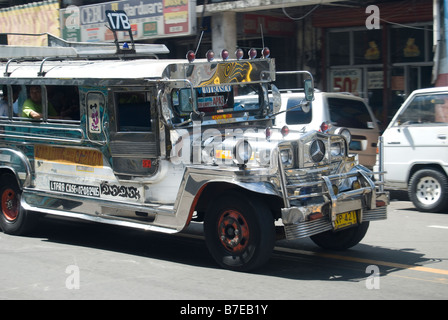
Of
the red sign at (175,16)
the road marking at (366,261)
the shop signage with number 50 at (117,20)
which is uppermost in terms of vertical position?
the red sign at (175,16)

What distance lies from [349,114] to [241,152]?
6.35 meters

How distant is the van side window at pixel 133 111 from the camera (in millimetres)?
7172

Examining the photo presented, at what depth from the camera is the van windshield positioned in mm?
11836

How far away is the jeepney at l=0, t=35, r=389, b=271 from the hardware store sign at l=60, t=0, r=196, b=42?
8.49m

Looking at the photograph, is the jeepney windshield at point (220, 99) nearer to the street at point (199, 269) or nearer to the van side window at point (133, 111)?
the van side window at point (133, 111)

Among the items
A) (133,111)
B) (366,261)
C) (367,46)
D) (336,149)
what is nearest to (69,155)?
(133,111)

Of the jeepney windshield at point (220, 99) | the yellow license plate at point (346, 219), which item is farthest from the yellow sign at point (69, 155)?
the yellow license plate at point (346, 219)

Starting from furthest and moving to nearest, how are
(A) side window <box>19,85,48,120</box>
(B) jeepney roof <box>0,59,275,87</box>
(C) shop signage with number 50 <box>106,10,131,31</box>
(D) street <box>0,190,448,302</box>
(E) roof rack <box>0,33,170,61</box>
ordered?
1. (E) roof rack <box>0,33,170,61</box>
2. (C) shop signage with number 50 <box>106,10,131,31</box>
3. (A) side window <box>19,85,48,120</box>
4. (B) jeepney roof <box>0,59,275,87</box>
5. (D) street <box>0,190,448,302</box>

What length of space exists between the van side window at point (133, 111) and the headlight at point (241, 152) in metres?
1.35

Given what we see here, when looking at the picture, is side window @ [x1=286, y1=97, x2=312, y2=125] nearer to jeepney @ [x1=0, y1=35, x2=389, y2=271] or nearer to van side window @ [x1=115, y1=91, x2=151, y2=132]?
jeepney @ [x1=0, y1=35, x2=389, y2=271]

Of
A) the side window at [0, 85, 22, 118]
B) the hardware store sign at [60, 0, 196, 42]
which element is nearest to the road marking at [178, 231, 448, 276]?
the side window at [0, 85, 22, 118]

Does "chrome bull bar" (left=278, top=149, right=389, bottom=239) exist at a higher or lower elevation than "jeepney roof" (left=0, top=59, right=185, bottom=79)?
lower

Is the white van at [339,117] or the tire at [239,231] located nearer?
the tire at [239,231]
